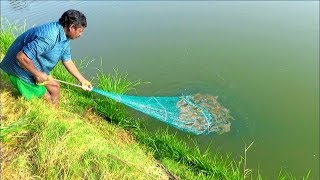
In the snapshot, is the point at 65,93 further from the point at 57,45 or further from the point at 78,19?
the point at 78,19

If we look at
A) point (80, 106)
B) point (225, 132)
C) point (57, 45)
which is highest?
point (57, 45)

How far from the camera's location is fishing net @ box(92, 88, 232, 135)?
14.9 ft

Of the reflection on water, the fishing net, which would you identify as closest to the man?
the fishing net

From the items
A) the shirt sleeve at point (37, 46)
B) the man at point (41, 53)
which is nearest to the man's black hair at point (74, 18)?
the man at point (41, 53)

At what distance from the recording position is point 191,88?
19.4 ft

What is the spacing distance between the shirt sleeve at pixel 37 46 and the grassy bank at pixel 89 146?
0.61m

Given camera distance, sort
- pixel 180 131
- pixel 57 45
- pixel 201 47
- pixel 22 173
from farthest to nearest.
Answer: pixel 201 47 → pixel 180 131 → pixel 57 45 → pixel 22 173

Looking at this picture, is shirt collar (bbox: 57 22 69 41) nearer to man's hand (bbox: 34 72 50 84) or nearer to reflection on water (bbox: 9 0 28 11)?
man's hand (bbox: 34 72 50 84)

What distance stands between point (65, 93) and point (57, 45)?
1.27 metres

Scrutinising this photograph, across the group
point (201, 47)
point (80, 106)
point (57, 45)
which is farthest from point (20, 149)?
point (201, 47)

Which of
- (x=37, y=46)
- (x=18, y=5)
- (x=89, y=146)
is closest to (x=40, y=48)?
(x=37, y=46)

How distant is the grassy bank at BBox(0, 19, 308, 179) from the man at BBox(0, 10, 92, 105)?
0.66ft

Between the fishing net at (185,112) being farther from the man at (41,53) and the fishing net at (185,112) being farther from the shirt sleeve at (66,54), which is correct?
the man at (41,53)

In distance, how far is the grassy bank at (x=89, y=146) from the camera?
10.9 ft
